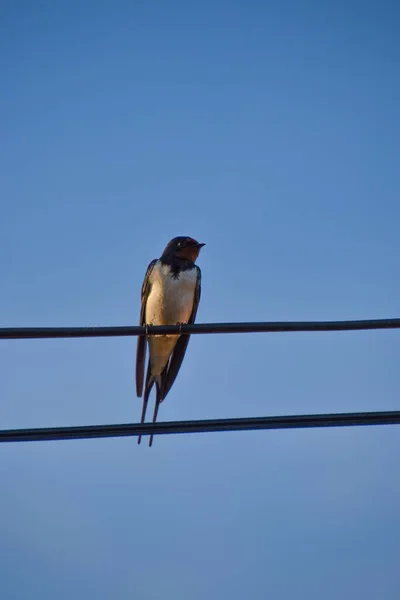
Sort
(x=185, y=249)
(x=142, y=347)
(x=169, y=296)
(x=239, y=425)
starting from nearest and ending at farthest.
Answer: (x=239, y=425) → (x=142, y=347) → (x=169, y=296) → (x=185, y=249)

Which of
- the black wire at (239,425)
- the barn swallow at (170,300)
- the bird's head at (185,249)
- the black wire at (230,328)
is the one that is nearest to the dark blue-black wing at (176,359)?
the barn swallow at (170,300)

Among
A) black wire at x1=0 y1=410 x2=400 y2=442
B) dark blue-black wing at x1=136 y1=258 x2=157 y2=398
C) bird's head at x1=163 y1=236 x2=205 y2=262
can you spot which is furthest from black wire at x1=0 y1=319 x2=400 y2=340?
bird's head at x1=163 y1=236 x2=205 y2=262

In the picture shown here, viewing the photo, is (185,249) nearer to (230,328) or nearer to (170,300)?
Answer: (170,300)

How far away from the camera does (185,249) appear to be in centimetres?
733

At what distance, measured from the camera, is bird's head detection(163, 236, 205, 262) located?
7316 mm

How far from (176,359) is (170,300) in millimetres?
533

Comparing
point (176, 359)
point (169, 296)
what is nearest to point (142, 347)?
point (176, 359)

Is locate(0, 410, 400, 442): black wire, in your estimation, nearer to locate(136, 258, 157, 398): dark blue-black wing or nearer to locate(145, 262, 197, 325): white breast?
locate(136, 258, 157, 398): dark blue-black wing

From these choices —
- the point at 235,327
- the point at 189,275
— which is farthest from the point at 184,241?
the point at 235,327

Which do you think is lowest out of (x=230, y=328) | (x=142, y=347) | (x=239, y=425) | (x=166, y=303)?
(x=239, y=425)

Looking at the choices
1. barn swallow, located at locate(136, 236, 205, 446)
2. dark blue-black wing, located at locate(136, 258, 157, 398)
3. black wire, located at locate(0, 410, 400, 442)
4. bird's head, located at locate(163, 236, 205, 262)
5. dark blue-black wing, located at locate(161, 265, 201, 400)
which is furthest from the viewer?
bird's head, located at locate(163, 236, 205, 262)

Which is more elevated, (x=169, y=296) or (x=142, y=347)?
(x=169, y=296)

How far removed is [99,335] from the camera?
3.56 meters

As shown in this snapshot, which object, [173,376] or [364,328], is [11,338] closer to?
[364,328]
